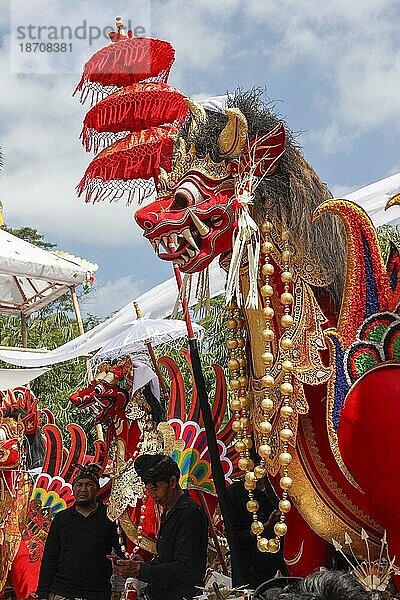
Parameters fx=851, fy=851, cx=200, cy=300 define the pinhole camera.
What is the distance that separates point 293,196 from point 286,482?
897 millimetres

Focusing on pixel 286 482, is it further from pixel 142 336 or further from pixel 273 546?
pixel 142 336

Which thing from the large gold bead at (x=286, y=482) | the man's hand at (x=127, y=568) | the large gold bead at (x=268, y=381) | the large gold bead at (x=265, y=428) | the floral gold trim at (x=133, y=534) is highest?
the large gold bead at (x=268, y=381)

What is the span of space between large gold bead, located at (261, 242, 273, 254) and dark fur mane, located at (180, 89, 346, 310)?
8 cm

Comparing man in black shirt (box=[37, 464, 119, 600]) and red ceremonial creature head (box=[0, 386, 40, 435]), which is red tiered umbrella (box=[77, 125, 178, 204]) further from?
red ceremonial creature head (box=[0, 386, 40, 435])

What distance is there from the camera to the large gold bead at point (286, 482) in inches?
Answer: 101

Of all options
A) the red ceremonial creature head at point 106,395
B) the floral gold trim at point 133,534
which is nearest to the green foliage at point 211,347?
the red ceremonial creature head at point 106,395

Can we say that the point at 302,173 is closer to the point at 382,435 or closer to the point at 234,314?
the point at 234,314

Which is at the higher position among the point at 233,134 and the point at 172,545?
the point at 233,134

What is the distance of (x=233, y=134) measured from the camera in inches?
106

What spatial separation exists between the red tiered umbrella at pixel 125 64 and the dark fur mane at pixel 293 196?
1.00m

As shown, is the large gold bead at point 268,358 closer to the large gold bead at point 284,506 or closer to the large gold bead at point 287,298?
the large gold bead at point 287,298

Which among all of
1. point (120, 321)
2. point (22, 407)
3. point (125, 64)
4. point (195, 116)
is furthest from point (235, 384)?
point (22, 407)

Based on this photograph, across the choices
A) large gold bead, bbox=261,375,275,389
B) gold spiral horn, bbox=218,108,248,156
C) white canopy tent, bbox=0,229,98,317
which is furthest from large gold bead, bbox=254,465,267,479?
white canopy tent, bbox=0,229,98,317

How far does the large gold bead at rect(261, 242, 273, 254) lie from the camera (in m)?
2.68
